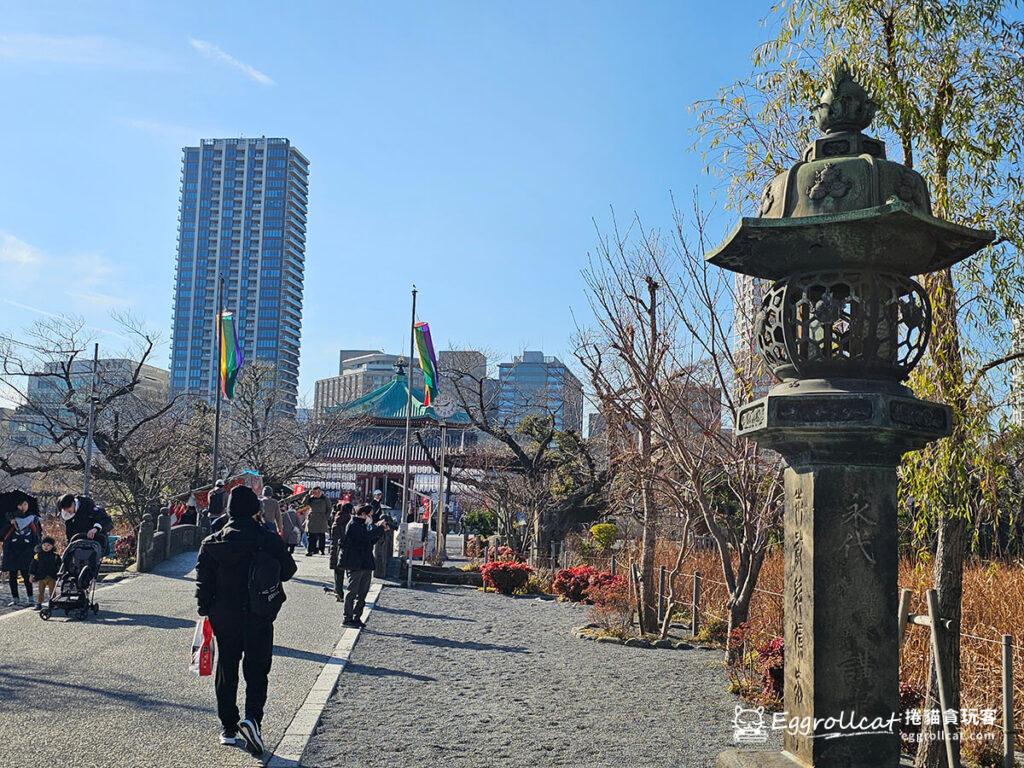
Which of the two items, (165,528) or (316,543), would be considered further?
(316,543)

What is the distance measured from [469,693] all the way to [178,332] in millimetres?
120341

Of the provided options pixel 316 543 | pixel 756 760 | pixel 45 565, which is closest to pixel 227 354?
pixel 316 543

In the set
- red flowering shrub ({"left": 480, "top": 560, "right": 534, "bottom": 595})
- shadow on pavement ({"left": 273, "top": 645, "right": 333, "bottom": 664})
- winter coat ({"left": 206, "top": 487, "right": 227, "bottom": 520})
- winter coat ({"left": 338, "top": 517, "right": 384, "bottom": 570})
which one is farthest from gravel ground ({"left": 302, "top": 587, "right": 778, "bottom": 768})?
red flowering shrub ({"left": 480, "top": 560, "right": 534, "bottom": 595})

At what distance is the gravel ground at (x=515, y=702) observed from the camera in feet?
23.5

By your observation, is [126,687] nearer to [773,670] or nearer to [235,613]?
[235,613]

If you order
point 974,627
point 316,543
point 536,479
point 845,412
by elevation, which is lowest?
point 316,543

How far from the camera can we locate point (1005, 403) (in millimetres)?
7039

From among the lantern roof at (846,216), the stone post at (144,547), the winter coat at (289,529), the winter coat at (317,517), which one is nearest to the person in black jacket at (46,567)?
the winter coat at (289,529)

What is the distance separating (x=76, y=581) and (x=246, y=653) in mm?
7170

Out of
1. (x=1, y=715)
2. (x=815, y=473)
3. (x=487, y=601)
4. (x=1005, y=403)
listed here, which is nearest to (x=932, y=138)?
(x=1005, y=403)

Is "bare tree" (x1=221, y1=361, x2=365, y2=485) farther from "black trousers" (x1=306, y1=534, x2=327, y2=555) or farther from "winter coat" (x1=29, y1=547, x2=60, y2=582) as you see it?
"winter coat" (x1=29, y1=547, x2=60, y2=582)

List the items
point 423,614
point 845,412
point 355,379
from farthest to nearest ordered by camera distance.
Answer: point 355,379 < point 423,614 < point 845,412

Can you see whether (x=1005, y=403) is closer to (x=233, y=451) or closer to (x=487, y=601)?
(x=487, y=601)

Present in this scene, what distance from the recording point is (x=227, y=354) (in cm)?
2367
